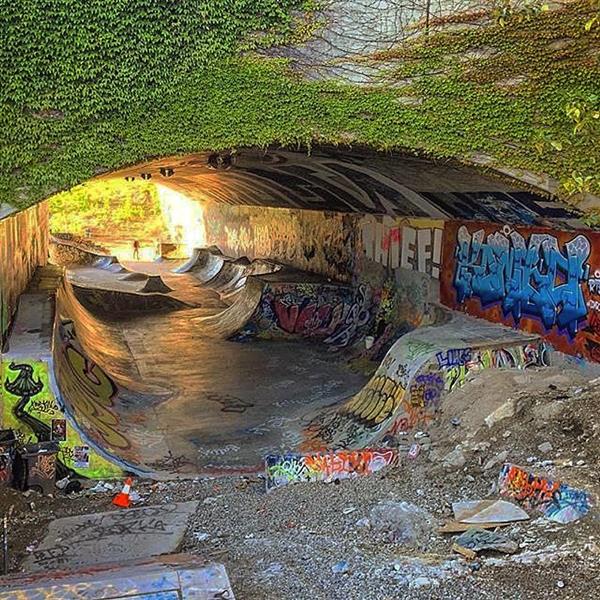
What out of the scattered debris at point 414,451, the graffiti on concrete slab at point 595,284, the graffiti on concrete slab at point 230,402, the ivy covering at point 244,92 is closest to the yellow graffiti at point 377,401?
the scattered debris at point 414,451

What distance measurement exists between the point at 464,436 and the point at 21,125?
8295mm

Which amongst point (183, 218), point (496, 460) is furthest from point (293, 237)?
point (183, 218)

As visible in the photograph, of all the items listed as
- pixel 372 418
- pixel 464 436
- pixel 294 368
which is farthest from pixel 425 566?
pixel 294 368

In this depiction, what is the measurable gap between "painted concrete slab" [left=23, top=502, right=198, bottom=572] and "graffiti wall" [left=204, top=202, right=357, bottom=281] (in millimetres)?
15139

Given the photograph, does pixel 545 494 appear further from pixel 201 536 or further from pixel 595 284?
pixel 595 284

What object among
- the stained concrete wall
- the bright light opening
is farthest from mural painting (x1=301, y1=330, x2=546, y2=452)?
the bright light opening

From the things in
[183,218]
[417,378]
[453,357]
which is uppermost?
[183,218]

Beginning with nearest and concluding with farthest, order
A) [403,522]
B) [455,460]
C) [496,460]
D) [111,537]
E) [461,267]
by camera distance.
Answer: [403,522] < [111,537] < [496,460] < [455,460] < [461,267]

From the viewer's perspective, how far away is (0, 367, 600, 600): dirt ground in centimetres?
677

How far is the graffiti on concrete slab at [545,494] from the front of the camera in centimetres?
770

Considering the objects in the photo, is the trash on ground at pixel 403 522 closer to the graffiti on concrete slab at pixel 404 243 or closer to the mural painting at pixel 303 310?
the graffiti on concrete slab at pixel 404 243

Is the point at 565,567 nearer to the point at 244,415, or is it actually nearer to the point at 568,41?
the point at 568,41

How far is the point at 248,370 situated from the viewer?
20.0 m

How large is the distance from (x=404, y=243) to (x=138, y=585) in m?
15.9
